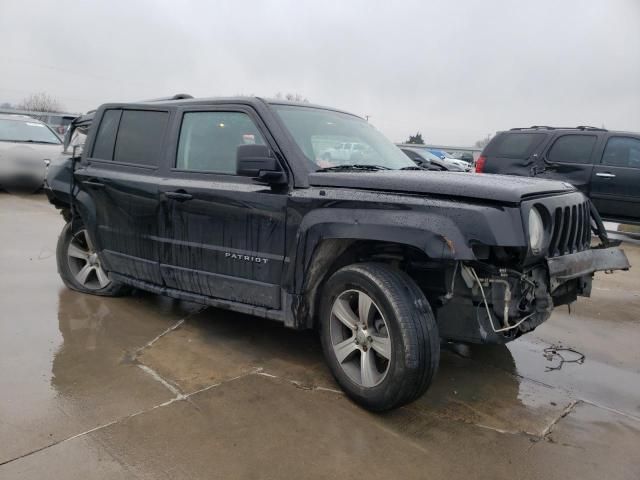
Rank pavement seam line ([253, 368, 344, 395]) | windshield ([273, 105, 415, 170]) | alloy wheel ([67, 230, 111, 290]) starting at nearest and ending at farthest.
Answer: pavement seam line ([253, 368, 344, 395]) → windshield ([273, 105, 415, 170]) → alloy wheel ([67, 230, 111, 290])

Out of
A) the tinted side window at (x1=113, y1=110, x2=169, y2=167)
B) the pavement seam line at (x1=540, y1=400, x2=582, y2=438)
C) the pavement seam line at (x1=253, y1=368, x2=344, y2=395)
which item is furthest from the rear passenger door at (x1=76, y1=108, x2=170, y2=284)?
the pavement seam line at (x1=540, y1=400, x2=582, y2=438)

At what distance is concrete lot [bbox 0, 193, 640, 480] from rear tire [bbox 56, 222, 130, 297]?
34 centimetres

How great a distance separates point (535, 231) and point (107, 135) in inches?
146

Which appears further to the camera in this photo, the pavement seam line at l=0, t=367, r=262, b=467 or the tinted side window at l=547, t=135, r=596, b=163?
the tinted side window at l=547, t=135, r=596, b=163

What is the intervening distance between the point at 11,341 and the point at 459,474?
10.8 ft

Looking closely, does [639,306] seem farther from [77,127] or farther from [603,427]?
[77,127]

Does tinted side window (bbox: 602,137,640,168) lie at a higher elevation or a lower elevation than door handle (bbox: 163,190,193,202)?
higher

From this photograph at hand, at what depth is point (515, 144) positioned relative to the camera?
9.39 m

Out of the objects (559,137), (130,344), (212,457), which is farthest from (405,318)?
(559,137)

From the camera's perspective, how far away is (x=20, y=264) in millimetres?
6176

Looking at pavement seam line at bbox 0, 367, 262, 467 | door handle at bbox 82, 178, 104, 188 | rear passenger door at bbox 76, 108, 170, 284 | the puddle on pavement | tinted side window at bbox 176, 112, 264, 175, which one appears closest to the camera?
pavement seam line at bbox 0, 367, 262, 467

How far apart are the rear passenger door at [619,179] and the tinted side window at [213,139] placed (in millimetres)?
7116

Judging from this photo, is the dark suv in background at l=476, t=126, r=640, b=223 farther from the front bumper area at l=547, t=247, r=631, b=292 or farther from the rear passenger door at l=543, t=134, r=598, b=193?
the front bumper area at l=547, t=247, r=631, b=292

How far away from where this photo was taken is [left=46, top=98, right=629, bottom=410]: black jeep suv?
9.45 feet
